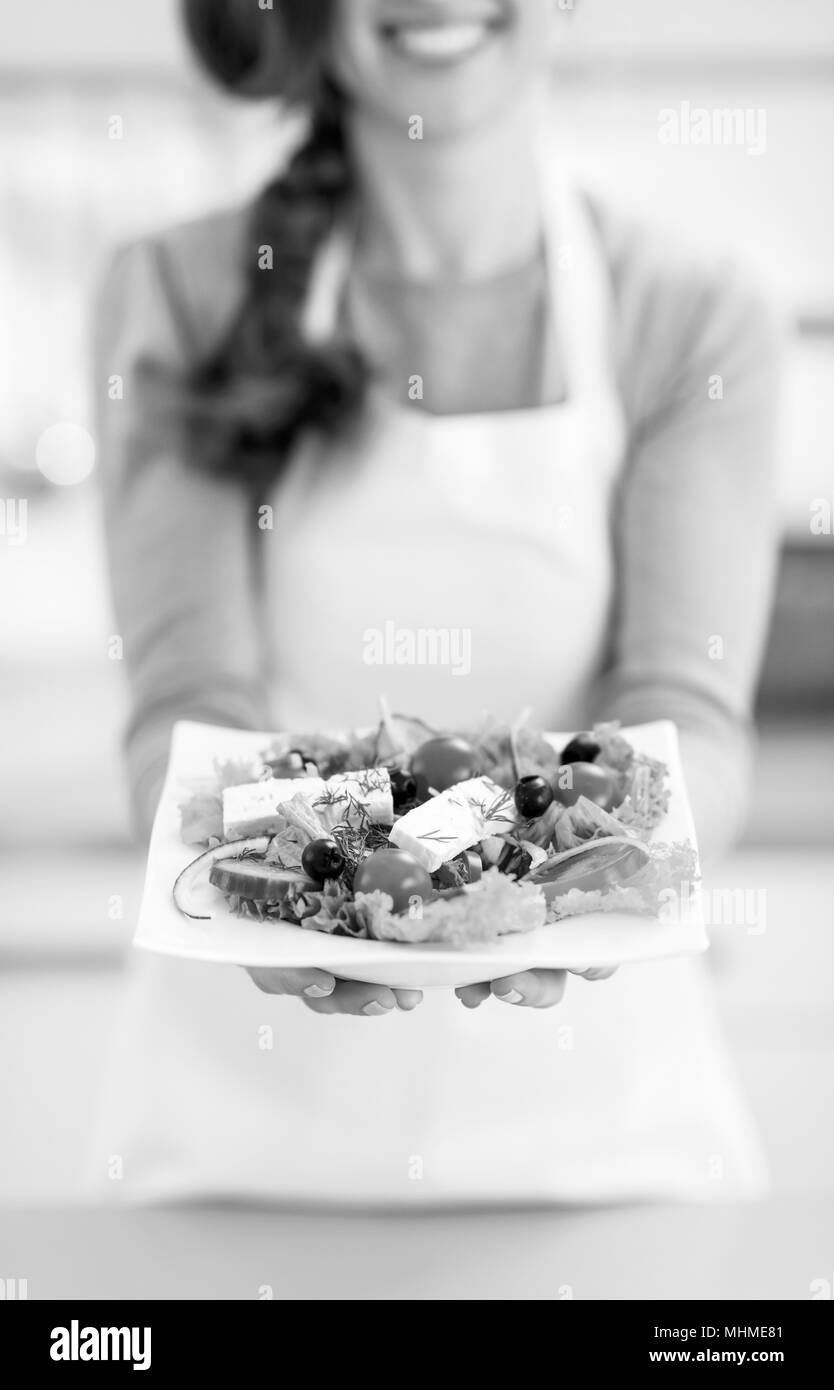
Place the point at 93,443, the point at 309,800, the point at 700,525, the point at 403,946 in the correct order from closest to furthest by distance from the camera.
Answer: the point at 403,946 < the point at 309,800 < the point at 700,525 < the point at 93,443

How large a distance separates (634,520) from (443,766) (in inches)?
14.3

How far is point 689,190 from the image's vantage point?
2.05m

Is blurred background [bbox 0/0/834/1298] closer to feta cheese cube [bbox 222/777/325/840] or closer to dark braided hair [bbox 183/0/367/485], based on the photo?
dark braided hair [bbox 183/0/367/485]

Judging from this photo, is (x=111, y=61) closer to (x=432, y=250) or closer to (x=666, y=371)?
(x=432, y=250)

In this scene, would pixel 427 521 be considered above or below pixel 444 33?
below

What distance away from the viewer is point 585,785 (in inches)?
32.4

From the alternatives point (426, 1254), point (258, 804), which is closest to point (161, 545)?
point (258, 804)

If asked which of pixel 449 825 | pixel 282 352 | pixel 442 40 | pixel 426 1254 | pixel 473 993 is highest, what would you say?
pixel 442 40

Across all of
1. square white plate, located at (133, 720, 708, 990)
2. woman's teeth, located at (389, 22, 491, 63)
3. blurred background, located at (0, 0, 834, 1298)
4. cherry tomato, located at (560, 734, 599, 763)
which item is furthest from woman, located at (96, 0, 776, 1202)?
blurred background, located at (0, 0, 834, 1298)

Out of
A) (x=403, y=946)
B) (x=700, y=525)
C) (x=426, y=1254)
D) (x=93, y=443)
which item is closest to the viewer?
(x=403, y=946)

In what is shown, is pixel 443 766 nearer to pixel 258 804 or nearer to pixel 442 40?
pixel 258 804

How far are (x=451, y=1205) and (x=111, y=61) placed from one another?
166 cm

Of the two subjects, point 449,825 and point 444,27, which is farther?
point 444,27
